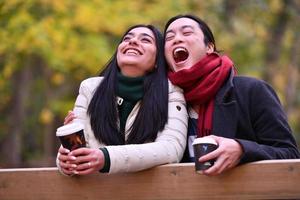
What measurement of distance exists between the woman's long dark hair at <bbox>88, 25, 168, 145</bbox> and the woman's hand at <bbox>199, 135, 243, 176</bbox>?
0.46m

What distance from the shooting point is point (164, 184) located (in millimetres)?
2729

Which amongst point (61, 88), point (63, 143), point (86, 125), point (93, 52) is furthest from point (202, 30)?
point (61, 88)

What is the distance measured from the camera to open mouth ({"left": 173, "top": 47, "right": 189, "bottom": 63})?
10.7ft

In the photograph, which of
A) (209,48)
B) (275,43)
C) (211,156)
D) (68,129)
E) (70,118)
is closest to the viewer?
(211,156)

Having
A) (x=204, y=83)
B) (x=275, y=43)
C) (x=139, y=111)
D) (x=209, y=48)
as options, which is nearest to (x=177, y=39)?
(x=209, y=48)

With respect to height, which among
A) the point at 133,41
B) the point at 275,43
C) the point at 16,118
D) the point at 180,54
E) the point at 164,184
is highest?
the point at 133,41

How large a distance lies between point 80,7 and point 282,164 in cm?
772

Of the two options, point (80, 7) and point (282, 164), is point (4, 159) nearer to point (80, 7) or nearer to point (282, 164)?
point (80, 7)

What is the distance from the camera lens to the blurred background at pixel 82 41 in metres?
8.73

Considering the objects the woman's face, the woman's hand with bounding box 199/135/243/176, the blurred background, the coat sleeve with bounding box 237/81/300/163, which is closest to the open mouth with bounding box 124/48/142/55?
the woman's face

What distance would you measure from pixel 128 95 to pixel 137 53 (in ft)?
0.88

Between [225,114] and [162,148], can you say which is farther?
[225,114]

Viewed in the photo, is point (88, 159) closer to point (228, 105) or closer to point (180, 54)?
point (228, 105)

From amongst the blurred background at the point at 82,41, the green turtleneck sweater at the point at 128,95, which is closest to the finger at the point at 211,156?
the green turtleneck sweater at the point at 128,95
